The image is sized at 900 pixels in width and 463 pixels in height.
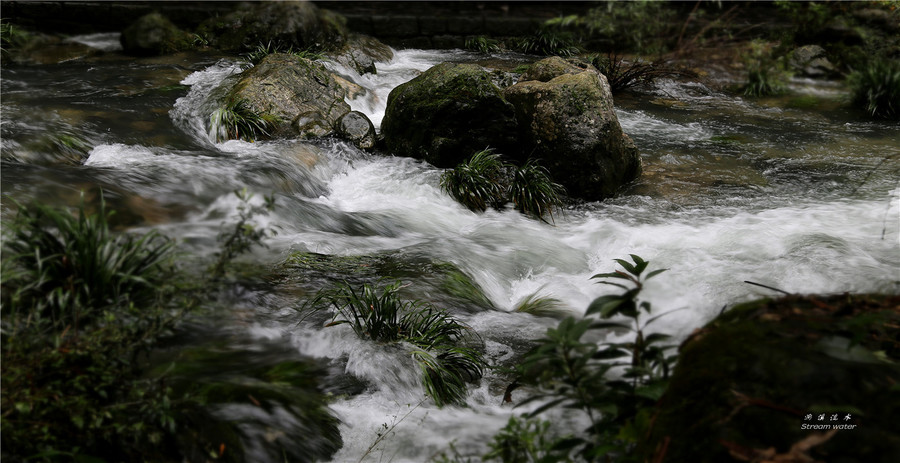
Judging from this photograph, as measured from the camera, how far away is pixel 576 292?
5.08 metres

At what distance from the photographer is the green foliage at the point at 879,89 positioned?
1041 centimetres

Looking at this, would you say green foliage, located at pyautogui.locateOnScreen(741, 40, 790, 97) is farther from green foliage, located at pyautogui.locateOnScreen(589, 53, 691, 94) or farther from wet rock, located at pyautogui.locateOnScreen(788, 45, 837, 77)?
green foliage, located at pyautogui.locateOnScreen(589, 53, 691, 94)

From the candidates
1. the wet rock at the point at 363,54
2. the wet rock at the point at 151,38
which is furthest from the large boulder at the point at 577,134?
the wet rock at the point at 151,38

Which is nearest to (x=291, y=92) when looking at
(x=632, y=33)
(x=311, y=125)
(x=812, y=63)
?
(x=311, y=125)

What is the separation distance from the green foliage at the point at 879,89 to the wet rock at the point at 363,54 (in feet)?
30.1

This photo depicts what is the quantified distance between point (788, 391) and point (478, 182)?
5.25m

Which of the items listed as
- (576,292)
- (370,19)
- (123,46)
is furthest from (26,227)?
(370,19)

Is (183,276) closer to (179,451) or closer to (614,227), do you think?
(179,451)

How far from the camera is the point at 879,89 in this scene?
10477mm

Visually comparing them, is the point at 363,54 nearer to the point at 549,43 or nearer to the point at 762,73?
the point at 549,43

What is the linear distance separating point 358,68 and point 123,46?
194 inches

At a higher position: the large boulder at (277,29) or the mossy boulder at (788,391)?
the large boulder at (277,29)

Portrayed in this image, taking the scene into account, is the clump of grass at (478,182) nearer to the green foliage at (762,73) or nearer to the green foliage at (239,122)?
the green foliage at (239,122)

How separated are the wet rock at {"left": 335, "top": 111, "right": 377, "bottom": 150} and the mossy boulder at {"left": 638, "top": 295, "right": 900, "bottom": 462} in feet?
21.3
